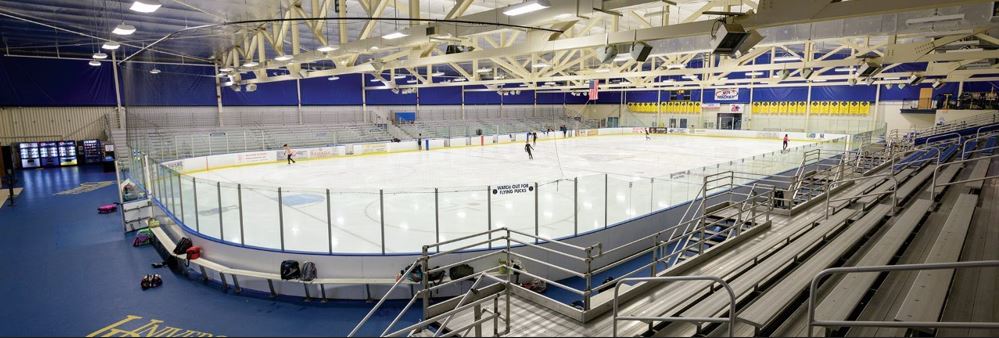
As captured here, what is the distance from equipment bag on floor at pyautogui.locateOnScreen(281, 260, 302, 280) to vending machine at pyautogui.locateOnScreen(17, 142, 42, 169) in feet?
92.3

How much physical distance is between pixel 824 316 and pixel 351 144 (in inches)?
1157

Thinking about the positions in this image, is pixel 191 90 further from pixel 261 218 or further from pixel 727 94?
pixel 727 94

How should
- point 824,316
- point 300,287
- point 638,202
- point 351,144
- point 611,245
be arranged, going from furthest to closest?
1. point 351,144
2. point 638,202
3. point 611,245
4. point 300,287
5. point 824,316

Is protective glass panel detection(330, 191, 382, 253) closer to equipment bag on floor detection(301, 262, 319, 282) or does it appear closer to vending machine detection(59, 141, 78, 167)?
equipment bag on floor detection(301, 262, 319, 282)

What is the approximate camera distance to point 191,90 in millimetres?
31453

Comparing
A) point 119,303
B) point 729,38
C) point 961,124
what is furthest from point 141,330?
point 961,124

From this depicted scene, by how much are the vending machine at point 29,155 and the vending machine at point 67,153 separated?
935 millimetres

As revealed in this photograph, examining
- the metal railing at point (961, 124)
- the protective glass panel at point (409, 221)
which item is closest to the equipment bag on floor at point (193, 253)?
the protective glass panel at point (409, 221)

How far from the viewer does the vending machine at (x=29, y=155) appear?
2691cm

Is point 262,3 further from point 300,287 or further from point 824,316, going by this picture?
point 824,316

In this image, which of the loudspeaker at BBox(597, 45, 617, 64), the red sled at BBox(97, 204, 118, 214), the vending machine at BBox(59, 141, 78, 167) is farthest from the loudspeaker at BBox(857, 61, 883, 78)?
the vending machine at BBox(59, 141, 78, 167)

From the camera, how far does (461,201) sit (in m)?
10.9

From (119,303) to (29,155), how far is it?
87.7ft

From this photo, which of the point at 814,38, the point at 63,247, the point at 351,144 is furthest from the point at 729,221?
the point at 351,144
